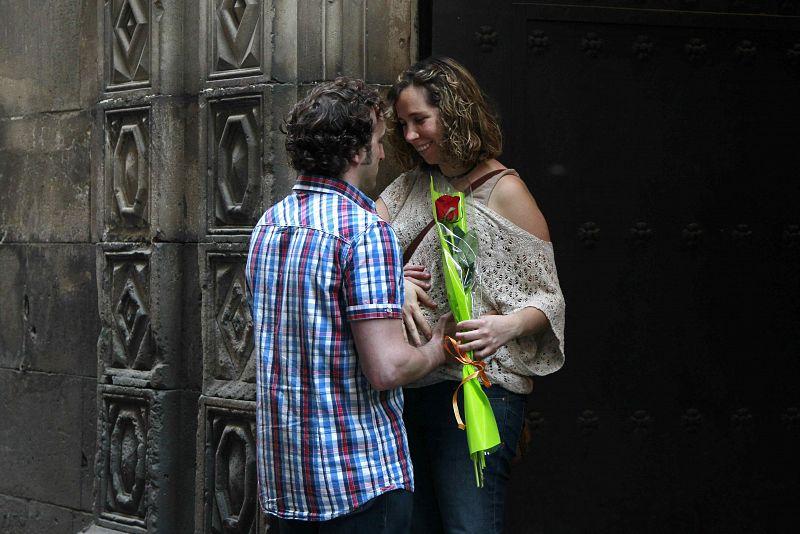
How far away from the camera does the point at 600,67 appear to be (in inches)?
175

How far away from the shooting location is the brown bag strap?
3131 millimetres

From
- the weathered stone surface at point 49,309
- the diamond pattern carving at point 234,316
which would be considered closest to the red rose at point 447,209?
the diamond pattern carving at point 234,316

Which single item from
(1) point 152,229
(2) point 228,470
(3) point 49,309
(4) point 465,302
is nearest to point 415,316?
(4) point 465,302

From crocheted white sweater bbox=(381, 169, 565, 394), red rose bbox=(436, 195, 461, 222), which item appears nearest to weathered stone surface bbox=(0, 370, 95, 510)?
crocheted white sweater bbox=(381, 169, 565, 394)

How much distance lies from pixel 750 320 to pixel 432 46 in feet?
5.52

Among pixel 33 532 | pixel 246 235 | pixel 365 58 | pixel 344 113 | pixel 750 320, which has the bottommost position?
pixel 33 532

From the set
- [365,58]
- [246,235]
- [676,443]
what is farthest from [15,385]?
[676,443]

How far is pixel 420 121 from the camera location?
312 centimetres

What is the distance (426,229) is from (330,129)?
655 millimetres

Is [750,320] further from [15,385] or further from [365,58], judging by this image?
[15,385]

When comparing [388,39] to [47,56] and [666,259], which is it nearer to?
[666,259]

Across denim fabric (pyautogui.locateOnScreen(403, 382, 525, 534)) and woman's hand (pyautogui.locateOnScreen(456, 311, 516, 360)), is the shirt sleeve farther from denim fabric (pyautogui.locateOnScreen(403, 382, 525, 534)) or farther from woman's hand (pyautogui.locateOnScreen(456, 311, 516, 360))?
denim fabric (pyautogui.locateOnScreen(403, 382, 525, 534))

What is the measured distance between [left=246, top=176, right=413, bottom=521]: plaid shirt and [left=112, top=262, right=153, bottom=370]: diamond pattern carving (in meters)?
1.90

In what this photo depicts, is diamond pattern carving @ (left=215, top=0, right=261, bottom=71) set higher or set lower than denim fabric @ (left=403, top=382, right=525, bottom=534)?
higher
